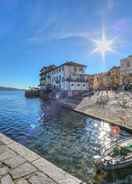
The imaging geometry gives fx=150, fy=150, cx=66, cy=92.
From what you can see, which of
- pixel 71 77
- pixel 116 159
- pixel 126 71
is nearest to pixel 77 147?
pixel 116 159

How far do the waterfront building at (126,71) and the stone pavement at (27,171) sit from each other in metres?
47.9

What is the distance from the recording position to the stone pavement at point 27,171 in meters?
4.25

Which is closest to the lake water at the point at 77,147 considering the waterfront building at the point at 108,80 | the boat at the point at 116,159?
the boat at the point at 116,159

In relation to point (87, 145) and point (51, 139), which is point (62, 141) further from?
point (87, 145)

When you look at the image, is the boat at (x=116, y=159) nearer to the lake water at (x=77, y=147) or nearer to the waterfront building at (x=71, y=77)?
the lake water at (x=77, y=147)

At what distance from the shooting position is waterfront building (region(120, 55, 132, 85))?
159ft

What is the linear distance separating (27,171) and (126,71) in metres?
51.5

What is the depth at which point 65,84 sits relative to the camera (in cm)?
6150

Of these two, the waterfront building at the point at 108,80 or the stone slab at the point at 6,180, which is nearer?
the stone slab at the point at 6,180

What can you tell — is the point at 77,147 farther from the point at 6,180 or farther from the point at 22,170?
the point at 6,180

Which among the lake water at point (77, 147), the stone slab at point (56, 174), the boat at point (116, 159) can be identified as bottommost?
the lake water at point (77, 147)

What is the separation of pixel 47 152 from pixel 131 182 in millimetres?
6202

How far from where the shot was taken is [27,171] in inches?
184

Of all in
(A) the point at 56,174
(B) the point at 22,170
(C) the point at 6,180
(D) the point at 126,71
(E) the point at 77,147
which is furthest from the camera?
(D) the point at 126,71
